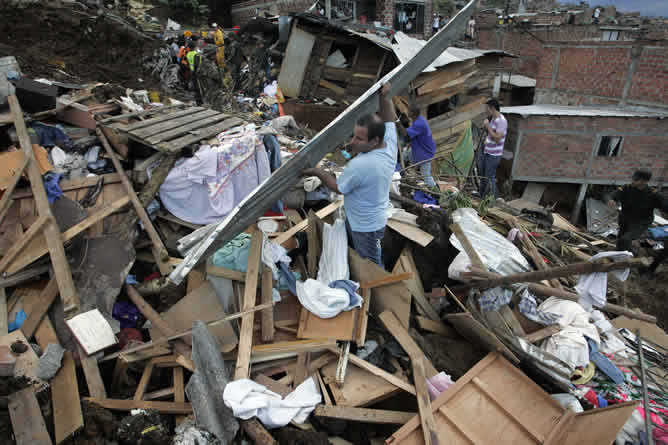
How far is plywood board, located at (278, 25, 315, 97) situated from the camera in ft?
31.5

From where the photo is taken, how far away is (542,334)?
3264 millimetres

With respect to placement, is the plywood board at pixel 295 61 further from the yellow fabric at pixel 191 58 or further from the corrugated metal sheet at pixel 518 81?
the corrugated metal sheet at pixel 518 81

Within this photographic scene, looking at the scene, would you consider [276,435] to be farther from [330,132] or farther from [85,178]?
[85,178]

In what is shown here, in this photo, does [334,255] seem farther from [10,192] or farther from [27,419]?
[10,192]

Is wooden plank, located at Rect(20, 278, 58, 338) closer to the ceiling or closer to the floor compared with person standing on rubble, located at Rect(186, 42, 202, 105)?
closer to the floor

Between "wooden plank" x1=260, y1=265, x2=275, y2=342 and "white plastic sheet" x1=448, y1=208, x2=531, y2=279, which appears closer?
"wooden plank" x1=260, y1=265, x2=275, y2=342

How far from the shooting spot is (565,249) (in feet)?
15.4

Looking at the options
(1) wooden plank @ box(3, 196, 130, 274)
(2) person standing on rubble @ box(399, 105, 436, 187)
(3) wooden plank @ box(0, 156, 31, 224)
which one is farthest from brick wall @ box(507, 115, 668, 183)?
(3) wooden plank @ box(0, 156, 31, 224)

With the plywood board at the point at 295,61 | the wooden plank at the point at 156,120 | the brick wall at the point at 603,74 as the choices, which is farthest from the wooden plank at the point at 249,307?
the brick wall at the point at 603,74

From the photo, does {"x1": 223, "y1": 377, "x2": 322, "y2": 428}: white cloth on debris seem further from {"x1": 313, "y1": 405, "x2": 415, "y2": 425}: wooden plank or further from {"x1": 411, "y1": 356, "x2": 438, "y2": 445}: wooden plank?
{"x1": 411, "y1": 356, "x2": 438, "y2": 445}: wooden plank

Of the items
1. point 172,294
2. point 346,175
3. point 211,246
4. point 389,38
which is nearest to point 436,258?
point 346,175

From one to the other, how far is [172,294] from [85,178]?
174 centimetres

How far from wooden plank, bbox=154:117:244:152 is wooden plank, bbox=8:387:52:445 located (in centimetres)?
246

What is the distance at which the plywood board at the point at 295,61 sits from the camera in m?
9.61
